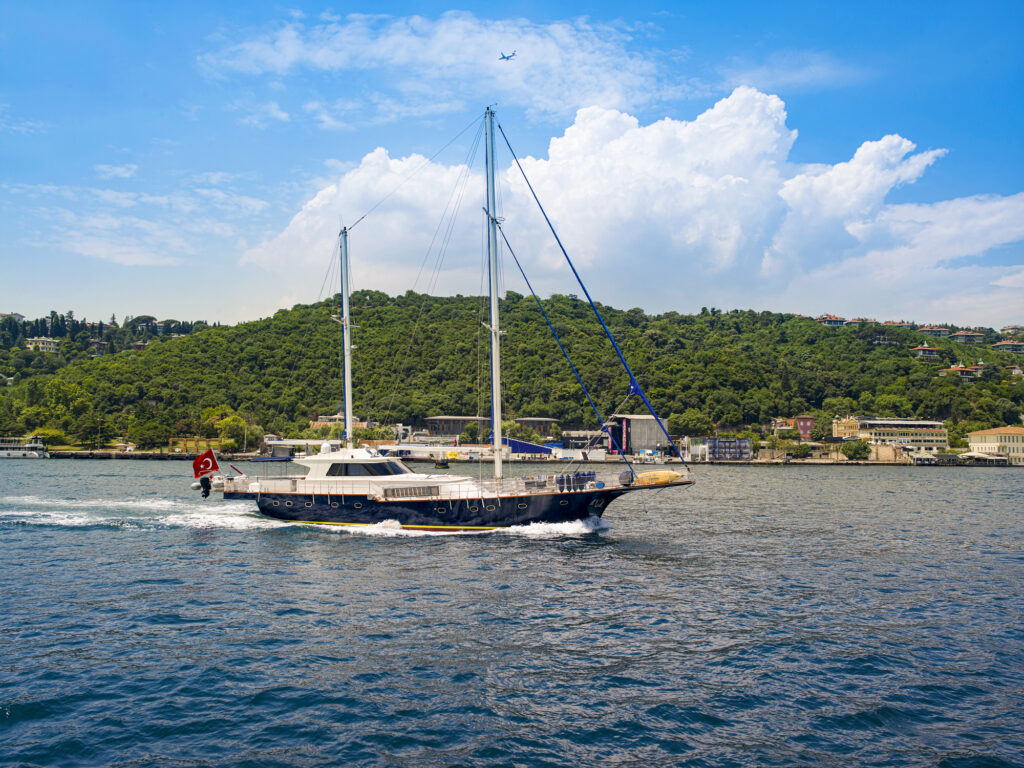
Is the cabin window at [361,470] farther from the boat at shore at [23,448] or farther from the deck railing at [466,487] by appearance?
the boat at shore at [23,448]

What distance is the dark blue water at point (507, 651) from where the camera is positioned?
37.9 feet

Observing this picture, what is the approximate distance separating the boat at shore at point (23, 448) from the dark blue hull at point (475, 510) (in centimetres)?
11293

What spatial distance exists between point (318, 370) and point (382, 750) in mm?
139782

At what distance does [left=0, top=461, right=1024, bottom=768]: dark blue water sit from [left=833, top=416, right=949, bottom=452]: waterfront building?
4639 inches

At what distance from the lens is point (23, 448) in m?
121

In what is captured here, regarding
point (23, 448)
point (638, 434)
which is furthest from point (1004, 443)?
point (23, 448)

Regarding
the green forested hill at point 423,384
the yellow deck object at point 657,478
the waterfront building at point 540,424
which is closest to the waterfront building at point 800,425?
the green forested hill at point 423,384

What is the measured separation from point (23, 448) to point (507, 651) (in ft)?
443

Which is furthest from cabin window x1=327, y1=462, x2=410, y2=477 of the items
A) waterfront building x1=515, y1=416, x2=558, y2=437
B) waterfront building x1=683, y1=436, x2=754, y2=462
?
waterfront building x1=515, y1=416, x2=558, y2=437

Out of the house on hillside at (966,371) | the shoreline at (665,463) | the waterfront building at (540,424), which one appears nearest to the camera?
the shoreline at (665,463)

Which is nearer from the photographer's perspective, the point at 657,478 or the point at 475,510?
the point at 475,510

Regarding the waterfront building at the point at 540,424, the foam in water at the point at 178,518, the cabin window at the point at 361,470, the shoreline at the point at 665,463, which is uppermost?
the waterfront building at the point at 540,424

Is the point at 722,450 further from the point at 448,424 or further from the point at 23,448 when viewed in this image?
the point at 23,448

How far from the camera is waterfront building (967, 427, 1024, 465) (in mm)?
120344
